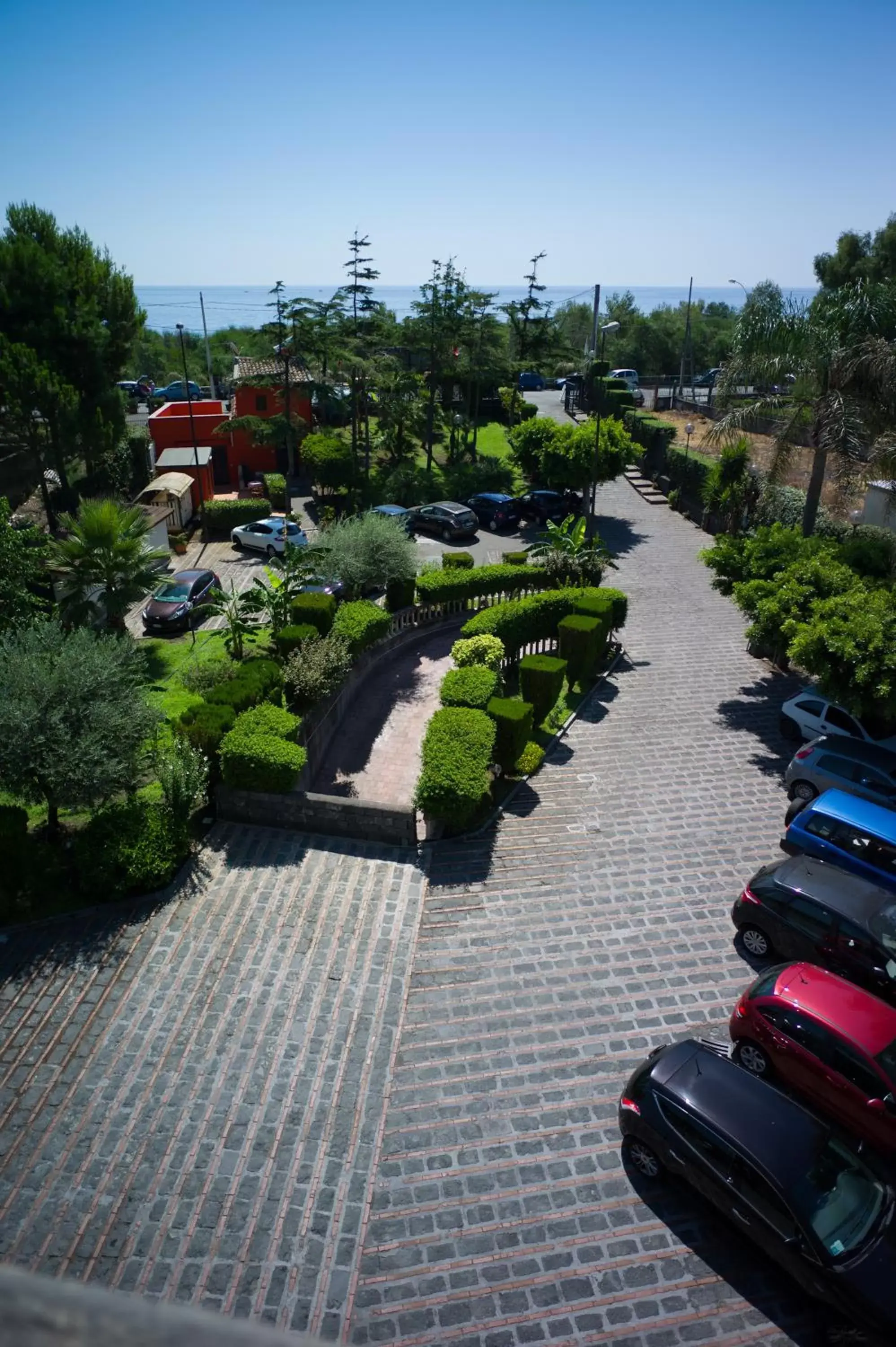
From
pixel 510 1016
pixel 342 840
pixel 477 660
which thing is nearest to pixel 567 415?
pixel 477 660

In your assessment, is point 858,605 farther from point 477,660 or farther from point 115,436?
point 115,436

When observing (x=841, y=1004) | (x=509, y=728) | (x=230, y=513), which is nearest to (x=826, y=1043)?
(x=841, y=1004)

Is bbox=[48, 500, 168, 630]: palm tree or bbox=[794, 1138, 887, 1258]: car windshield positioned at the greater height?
bbox=[48, 500, 168, 630]: palm tree

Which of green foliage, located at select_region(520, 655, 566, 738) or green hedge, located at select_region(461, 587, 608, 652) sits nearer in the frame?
green foliage, located at select_region(520, 655, 566, 738)

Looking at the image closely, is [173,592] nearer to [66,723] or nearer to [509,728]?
[66,723]

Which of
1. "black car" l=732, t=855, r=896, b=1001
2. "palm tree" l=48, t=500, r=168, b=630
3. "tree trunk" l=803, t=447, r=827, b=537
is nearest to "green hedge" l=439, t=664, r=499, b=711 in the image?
"black car" l=732, t=855, r=896, b=1001

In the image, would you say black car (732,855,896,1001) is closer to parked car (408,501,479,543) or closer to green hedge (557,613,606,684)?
green hedge (557,613,606,684)

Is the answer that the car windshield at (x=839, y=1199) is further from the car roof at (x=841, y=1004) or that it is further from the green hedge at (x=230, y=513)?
the green hedge at (x=230, y=513)
